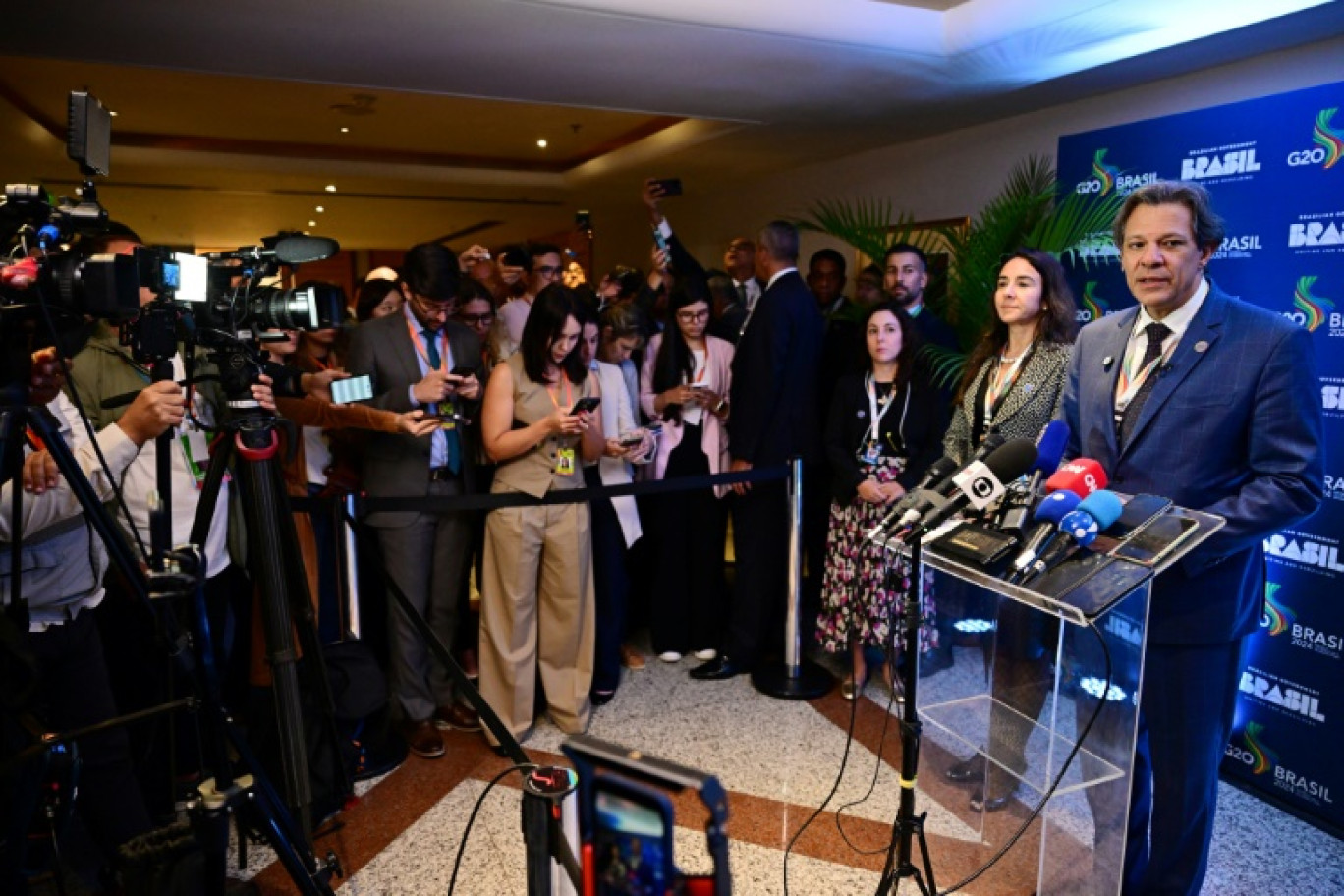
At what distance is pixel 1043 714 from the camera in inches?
75.8

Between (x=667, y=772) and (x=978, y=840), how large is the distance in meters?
1.66

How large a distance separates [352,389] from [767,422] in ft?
6.18

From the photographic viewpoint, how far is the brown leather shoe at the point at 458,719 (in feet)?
10.7

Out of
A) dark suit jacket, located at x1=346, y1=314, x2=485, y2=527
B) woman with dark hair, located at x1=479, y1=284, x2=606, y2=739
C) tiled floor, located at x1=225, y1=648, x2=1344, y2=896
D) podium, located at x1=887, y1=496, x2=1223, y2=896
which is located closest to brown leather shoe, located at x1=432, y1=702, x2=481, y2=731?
tiled floor, located at x1=225, y1=648, x2=1344, y2=896

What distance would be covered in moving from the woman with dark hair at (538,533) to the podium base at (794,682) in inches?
→ 31.2

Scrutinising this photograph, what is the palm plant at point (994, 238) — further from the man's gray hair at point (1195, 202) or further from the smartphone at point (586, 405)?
the smartphone at point (586, 405)

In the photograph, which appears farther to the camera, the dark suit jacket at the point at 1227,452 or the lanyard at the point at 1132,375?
the lanyard at the point at 1132,375

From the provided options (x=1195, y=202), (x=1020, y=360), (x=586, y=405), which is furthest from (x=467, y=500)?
(x=1195, y=202)

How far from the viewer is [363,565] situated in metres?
3.36

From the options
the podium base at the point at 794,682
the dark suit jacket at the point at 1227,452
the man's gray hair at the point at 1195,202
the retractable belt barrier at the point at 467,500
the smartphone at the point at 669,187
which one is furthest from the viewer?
the smartphone at the point at 669,187

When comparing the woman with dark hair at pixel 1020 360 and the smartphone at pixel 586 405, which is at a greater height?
the woman with dark hair at pixel 1020 360

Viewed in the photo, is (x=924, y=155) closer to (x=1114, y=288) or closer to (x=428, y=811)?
(x=1114, y=288)

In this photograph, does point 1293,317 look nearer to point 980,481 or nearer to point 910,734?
point 980,481

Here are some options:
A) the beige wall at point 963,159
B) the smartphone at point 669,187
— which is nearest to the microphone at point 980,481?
the beige wall at point 963,159
